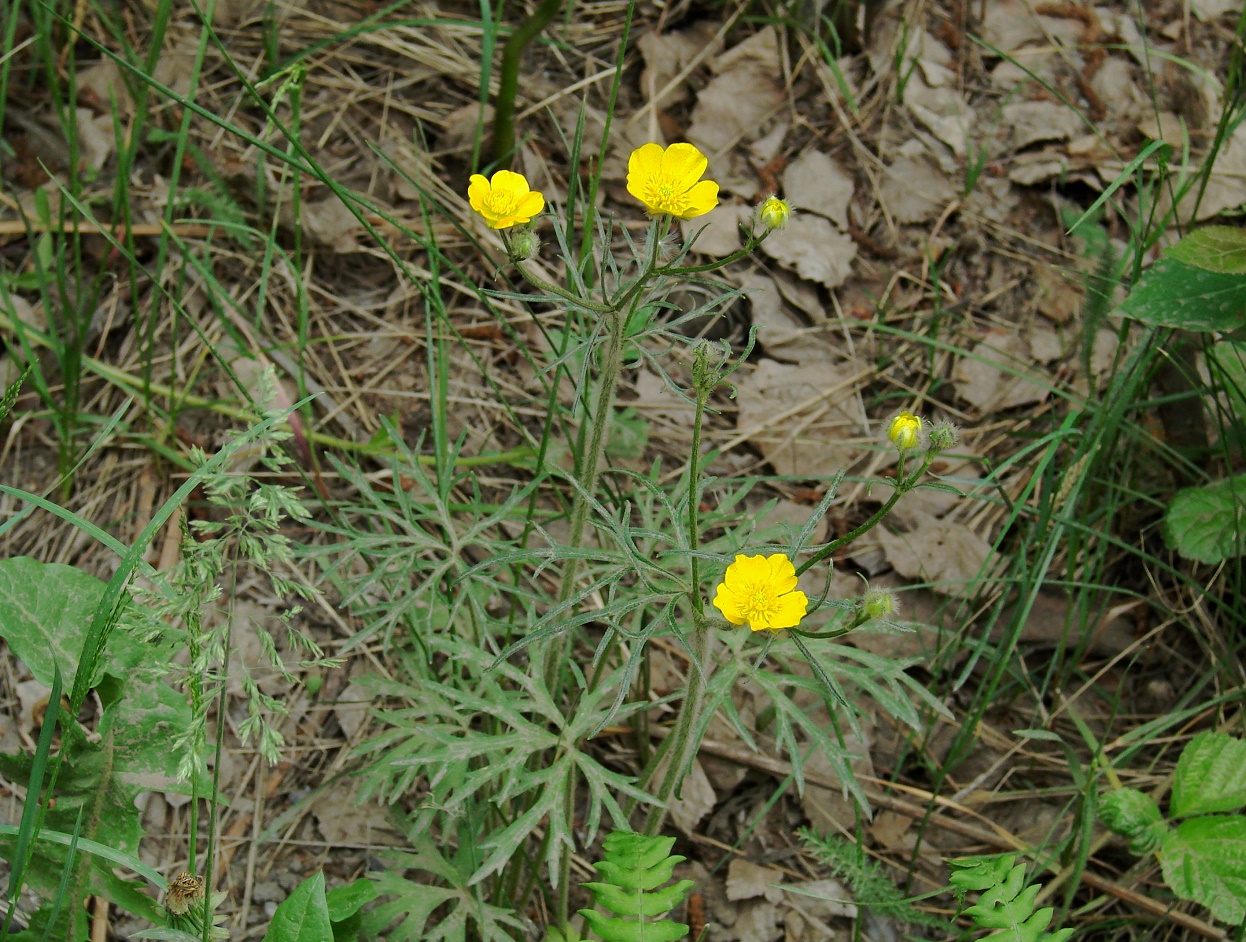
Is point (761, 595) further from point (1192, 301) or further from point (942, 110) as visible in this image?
point (942, 110)

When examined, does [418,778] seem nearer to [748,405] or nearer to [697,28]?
[748,405]

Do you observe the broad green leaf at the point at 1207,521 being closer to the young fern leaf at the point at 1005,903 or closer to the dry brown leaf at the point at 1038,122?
the young fern leaf at the point at 1005,903

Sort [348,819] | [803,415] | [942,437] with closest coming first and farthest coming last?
[942,437]
[348,819]
[803,415]

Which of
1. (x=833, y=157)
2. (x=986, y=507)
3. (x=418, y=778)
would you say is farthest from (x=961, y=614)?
(x=833, y=157)

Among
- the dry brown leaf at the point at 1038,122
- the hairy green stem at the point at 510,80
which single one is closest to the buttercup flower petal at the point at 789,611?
the hairy green stem at the point at 510,80

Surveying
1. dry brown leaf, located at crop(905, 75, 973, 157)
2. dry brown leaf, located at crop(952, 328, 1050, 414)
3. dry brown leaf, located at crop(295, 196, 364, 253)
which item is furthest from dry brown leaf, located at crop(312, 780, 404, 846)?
dry brown leaf, located at crop(905, 75, 973, 157)

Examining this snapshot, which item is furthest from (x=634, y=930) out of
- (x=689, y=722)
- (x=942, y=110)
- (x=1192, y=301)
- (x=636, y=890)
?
(x=942, y=110)
